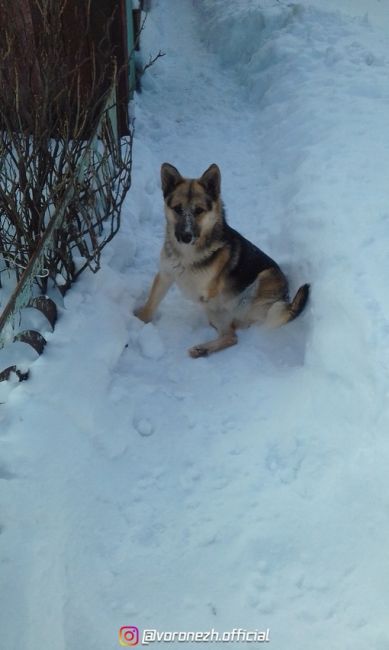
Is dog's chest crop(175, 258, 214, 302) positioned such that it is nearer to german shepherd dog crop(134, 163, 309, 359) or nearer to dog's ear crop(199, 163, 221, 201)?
german shepherd dog crop(134, 163, 309, 359)

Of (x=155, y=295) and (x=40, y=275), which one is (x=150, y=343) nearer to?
(x=155, y=295)

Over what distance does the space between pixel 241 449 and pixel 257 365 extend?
80 centimetres

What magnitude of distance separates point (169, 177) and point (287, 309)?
1235 mm

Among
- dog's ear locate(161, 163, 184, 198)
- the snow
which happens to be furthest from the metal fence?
dog's ear locate(161, 163, 184, 198)

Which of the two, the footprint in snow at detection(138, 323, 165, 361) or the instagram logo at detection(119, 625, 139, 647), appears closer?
the instagram logo at detection(119, 625, 139, 647)

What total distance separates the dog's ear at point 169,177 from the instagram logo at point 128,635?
8.60 feet

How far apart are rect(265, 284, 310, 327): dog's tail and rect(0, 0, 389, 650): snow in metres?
0.12

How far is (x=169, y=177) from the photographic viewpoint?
3.53m

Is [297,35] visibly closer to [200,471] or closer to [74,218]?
[74,218]

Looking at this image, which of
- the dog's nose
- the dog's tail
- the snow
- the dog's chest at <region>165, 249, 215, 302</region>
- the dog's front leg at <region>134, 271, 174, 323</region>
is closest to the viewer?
the snow

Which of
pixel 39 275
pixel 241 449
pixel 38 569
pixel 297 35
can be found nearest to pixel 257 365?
pixel 241 449

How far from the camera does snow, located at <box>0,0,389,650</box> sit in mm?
2299

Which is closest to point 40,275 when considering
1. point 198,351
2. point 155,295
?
point 155,295

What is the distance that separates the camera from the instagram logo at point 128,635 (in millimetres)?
2195
